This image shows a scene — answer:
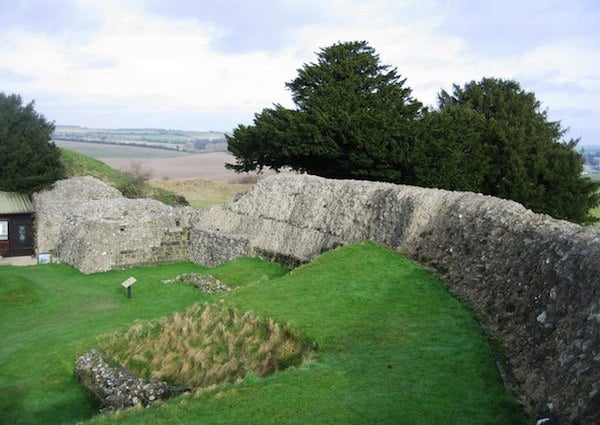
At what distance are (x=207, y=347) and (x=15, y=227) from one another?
22.5 metres

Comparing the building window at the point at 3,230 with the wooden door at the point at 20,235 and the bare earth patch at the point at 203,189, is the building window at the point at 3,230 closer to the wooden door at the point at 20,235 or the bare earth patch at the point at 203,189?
the wooden door at the point at 20,235

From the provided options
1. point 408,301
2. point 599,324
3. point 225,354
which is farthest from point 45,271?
point 599,324

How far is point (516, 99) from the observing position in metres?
43.0

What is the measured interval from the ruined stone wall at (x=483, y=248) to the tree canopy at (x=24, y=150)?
1184 cm

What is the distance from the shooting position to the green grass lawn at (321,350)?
947cm

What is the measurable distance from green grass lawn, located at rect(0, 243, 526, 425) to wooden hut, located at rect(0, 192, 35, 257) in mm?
10075

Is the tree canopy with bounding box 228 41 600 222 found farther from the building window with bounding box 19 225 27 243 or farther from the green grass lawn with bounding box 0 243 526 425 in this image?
the building window with bounding box 19 225 27 243

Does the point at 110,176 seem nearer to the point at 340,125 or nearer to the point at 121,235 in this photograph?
the point at 121,235

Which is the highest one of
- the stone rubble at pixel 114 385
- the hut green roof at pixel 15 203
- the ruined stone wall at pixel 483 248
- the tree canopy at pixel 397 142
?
the tree canopy at pixel 397 142

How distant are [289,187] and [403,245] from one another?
8.01 m

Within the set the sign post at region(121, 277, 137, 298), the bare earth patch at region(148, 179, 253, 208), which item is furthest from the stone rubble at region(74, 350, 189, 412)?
the bare earth patch at region(148, 179, 253, 208)

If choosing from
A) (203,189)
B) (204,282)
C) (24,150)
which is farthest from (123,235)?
(203,189)

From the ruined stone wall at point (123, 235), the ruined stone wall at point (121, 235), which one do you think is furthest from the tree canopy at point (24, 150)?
the ruined stone wall at point (123, 235)

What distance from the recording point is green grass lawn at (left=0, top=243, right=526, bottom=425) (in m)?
9.47
